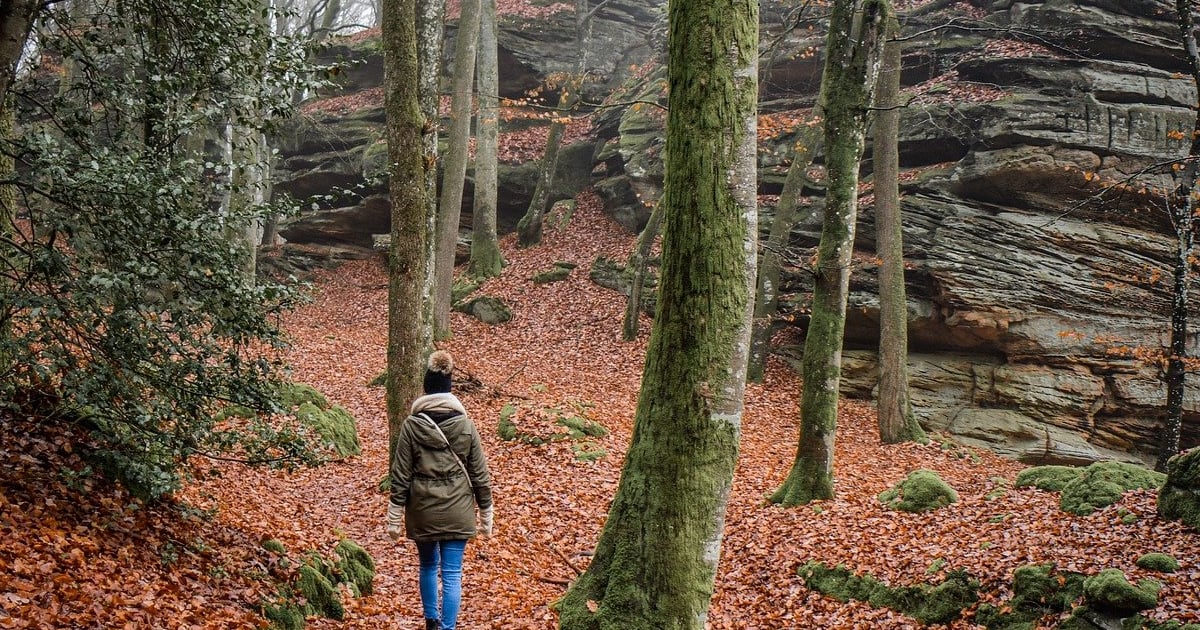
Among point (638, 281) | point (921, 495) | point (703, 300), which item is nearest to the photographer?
point (703, 300)

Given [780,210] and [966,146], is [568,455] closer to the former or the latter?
[780,210]

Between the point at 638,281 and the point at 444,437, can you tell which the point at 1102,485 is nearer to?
the point at 444,437

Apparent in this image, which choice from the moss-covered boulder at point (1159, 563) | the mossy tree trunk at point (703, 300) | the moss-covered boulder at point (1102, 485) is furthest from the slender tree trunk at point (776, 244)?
the mossy tree trunk at point (703, 300)

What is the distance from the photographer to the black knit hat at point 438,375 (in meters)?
5.68

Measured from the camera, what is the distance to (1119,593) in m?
5.57

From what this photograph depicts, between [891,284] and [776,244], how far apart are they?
2.90 meters

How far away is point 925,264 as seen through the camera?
645 inches

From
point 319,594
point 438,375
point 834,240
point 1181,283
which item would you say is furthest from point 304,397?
point 1181,283

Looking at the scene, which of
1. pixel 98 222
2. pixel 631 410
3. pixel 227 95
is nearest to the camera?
Answer: pixel 98 222

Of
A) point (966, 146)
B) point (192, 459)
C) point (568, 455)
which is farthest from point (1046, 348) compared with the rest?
point (192, 459)

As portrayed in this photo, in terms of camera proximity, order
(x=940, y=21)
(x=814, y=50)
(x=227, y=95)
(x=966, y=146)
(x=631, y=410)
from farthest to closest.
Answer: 1. (x=814, y=50)
2. (x=940, y=21)
3. (x=966, y=146)
4. (x=631, y=410)
5. (x=227, y=95)

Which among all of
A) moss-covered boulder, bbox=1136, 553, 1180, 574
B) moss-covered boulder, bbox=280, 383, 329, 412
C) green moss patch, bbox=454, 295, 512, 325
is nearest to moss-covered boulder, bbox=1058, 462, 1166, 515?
moss-covered boulder, bbox=1136, 553, 1180, 574

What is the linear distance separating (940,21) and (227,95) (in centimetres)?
2011

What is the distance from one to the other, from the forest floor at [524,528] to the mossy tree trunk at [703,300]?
2282 mm
